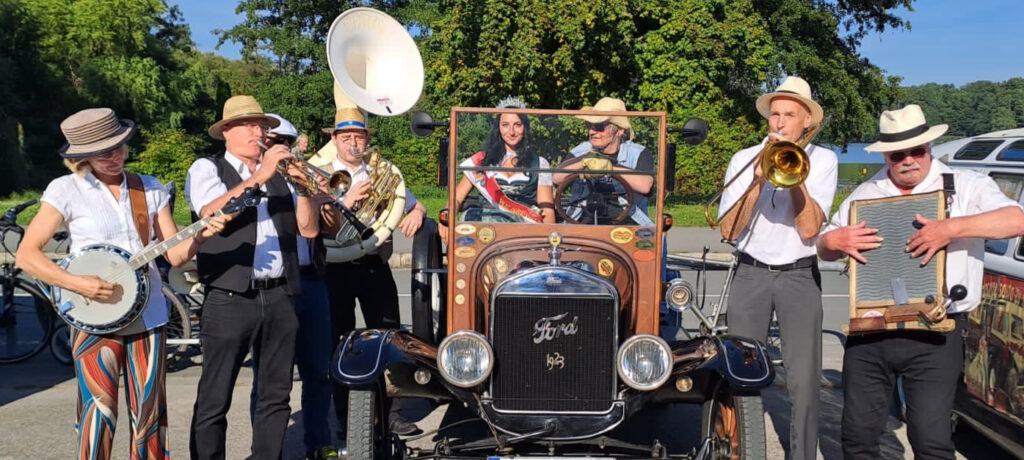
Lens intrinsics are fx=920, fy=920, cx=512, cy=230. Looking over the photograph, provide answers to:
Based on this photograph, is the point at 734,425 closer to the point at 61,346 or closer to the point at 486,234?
the point at 486,234

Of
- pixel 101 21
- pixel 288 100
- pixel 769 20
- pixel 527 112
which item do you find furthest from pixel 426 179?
pixel 527 112

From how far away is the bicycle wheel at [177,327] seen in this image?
22.9 feet

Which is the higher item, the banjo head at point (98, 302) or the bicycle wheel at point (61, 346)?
the banjo head at point (98, 302)

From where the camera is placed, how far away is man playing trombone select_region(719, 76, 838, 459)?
14.6 feet

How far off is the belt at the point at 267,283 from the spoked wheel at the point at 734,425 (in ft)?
6.98

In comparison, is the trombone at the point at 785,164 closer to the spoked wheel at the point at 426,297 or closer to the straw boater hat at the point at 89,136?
the spoked wheel at the point at 426,297

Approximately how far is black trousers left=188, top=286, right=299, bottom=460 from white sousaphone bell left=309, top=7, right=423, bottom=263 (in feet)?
2.63

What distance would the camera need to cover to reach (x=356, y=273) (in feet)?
18.0

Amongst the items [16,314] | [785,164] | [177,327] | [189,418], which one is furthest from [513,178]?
[16,314]

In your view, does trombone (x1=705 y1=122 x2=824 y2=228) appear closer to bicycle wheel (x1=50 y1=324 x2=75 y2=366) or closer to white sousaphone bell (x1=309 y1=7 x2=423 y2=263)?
white sousaphone bell (x1=309 y1=7 x2=423 y2=263)

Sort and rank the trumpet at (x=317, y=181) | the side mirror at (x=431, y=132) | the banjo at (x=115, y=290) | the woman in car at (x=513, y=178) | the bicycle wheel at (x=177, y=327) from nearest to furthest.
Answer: the banjo at (x=115, y=290), the trumpet at (x=317, y=181), the woman in car at (x=513, y=178), the side mirror at (x=431, y=132), the bicycle wheel at (x=177, y=327)

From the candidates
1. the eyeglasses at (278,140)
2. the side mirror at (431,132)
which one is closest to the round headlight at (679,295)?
the side mirror at (431,132)

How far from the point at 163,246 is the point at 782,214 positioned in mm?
2857

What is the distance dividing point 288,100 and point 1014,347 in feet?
121
